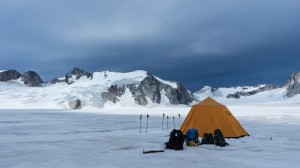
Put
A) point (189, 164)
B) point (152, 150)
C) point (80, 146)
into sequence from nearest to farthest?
point (189, 164) < point (152, 150) < point (80, 146)

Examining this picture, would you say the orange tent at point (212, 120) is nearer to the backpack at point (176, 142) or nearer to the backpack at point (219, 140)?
the backpack at point (219, 140)

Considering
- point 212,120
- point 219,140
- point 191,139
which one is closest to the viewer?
point 219,140

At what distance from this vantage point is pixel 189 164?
12250 millimetres

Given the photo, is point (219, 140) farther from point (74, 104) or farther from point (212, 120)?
point (74, 104)

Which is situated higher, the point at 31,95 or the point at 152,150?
the point at 31,95

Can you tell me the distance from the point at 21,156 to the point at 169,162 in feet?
22.5

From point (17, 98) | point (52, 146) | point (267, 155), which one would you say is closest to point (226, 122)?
point (267, 155)

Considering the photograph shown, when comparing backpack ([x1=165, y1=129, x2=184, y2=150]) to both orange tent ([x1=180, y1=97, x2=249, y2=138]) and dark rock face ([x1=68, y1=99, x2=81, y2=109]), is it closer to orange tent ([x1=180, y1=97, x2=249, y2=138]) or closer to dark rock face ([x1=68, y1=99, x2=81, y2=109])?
orange tent ([x1=180, y1=97, x2=249, y2=138])

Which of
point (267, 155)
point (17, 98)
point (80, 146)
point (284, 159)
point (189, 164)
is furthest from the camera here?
point (17, 98)

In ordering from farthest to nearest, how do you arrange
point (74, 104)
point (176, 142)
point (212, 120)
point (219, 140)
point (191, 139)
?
point (74, 104), point (212, 120), point (191, 139), point (219, 140), point (176, 142)

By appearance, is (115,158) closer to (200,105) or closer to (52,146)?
(52,146)

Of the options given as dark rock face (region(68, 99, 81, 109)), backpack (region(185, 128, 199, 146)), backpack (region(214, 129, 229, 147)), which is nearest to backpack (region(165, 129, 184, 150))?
backpack (region(185, 128, 199, 146))

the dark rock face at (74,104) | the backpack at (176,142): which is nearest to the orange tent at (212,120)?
the backpack at (176,142)

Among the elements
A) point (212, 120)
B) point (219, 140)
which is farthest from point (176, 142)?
point (212, 120)
